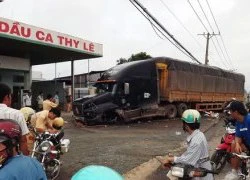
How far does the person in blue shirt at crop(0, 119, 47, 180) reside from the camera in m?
3.12

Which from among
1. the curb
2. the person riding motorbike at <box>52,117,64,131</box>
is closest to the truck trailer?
the curb

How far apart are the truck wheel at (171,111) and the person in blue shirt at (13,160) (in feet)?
79.8

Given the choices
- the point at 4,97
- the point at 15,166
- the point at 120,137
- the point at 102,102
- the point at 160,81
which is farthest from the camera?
the point at 160,81

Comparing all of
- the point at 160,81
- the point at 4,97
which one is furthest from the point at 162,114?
the point at 4,97

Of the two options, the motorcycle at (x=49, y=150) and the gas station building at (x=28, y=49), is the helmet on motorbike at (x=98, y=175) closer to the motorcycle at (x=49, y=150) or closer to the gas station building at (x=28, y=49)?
the motorcycle at (x=49, y=150)

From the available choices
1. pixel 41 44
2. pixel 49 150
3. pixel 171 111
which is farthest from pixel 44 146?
pixel 171 111

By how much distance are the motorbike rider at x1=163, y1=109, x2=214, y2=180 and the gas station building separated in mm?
18164

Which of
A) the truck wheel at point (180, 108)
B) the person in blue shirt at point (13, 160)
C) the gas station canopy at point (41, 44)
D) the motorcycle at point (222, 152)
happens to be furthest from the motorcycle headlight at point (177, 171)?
the truck wheel at point (180, 108)

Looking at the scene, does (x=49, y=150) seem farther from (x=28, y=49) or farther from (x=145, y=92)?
(x=28, y=49)

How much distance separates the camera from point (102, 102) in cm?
2325

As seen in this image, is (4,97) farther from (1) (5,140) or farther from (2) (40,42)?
(2) (40,42)

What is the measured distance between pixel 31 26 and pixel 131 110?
261 inches

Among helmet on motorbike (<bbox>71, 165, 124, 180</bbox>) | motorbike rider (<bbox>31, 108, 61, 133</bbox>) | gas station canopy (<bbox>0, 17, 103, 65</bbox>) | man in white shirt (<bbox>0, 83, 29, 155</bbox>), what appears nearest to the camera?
helmet on motorbike (<bbox>71, 165, 124, 180</bbox>)

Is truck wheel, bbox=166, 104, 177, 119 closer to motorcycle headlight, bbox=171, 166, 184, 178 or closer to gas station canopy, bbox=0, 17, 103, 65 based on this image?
gas station canopy, bbox=0, 17, 103, 65
